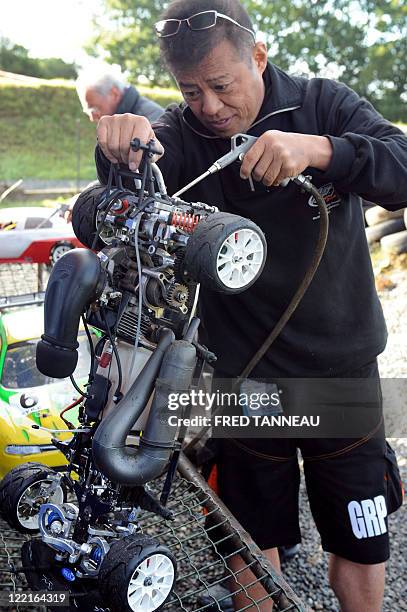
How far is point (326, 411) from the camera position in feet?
6.45

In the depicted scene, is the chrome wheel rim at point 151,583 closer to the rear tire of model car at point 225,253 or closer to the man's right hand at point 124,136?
the rear tire of model car at point 225,253

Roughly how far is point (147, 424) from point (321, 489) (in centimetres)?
82

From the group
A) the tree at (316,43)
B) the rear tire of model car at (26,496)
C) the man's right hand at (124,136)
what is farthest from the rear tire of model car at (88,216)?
the tree at (316,43)

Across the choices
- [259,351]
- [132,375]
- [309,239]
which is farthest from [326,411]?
[132,375]

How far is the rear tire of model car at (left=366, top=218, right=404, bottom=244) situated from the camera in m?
6.29

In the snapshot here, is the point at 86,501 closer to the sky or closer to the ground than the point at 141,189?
closer to the ground

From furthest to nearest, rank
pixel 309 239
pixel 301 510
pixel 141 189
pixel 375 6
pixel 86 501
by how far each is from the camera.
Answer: pixel 375 6 → pixel 301 510 → pixel 309 239 → pixel 86 501 → pixel 141 189

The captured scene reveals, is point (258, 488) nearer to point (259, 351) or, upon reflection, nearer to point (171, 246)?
point (259, 351)

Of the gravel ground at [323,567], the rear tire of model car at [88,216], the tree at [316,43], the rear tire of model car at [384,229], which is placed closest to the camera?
the rear tire of model car at [88,216]

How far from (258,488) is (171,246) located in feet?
3.09

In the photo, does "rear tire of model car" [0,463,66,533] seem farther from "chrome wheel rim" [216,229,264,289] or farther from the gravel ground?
the gravel ground

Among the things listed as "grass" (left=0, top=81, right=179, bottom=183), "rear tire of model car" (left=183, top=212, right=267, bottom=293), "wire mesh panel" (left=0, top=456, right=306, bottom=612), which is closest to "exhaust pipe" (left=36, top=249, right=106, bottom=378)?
"rear tire of model car" (left=183, top=212, right=267, bottom=293)

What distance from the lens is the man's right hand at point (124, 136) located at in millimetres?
1463

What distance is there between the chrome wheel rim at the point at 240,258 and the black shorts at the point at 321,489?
776 millimetres
